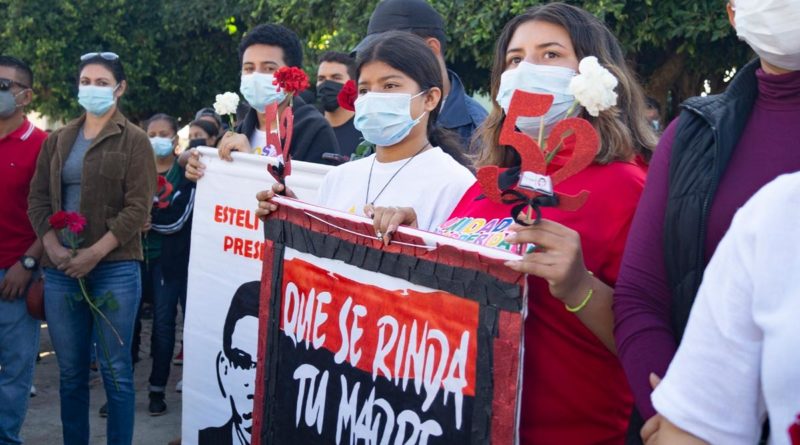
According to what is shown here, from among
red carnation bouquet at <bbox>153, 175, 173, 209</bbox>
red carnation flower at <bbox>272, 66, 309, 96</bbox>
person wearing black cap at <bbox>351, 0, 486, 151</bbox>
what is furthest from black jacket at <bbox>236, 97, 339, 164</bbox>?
red carnation bouquet at <bbox>153, 175, 173, 209</bbox>

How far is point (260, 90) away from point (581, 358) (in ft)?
8.51

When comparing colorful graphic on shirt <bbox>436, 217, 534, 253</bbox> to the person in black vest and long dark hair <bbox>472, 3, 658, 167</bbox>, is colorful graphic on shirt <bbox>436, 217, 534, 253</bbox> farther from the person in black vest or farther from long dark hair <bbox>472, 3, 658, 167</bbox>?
the person in black vest

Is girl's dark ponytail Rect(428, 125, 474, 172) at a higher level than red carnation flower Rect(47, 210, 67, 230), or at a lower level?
higher

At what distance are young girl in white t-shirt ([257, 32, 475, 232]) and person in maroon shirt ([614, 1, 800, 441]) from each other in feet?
3.41

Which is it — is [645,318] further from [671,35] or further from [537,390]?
[671,35]

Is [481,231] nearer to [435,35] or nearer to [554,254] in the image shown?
[554,254]

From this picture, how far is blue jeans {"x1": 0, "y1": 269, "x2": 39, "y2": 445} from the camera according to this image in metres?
4.86

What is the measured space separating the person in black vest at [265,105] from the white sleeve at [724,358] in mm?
2975

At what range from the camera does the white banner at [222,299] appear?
13.3ft

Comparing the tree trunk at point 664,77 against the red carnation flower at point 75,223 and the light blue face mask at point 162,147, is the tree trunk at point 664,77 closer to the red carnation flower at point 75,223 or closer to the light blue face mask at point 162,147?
the light blue face mask at point 162,147

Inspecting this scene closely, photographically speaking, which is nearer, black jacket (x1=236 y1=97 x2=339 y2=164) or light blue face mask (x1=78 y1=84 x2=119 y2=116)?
black jacket (x1=236 y1=97 x2=339 y2=164)

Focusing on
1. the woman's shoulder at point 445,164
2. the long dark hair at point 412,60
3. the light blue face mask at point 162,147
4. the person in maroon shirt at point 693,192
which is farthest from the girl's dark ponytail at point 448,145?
the light blue face mask at point 162,147

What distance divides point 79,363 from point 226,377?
101 centimetres

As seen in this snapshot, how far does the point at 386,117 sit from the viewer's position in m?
3.06
